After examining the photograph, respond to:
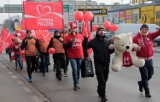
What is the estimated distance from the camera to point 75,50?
10.2 m

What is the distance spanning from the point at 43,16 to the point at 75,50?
13.5 feet

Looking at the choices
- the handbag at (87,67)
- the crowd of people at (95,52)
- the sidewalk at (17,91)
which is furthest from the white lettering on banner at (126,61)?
the sidewalk at (17,91)

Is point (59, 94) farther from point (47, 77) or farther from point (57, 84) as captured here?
point (47, 77)

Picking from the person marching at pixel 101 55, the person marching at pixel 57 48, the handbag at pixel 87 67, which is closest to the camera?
the person marching at pixel 101 55

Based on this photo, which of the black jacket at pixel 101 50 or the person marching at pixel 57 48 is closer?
the black jacket at pixel 101 50

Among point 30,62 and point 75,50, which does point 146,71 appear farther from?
point 30,62

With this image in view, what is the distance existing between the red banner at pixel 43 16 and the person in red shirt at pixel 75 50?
3.73m

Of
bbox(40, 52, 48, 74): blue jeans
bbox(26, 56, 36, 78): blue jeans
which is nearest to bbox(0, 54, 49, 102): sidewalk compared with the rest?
bbox(26, 56, 36, 78): blue jeans

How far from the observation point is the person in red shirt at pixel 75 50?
1013 centimetres

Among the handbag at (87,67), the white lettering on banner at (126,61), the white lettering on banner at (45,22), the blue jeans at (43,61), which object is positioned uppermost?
the white lettering on banner at (45,22)

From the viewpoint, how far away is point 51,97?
929 cm

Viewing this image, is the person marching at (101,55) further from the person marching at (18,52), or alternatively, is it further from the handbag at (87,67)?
the person marching at (18,52)

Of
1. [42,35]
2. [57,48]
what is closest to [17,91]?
[57,48]

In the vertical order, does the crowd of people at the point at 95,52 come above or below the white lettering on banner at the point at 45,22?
below
